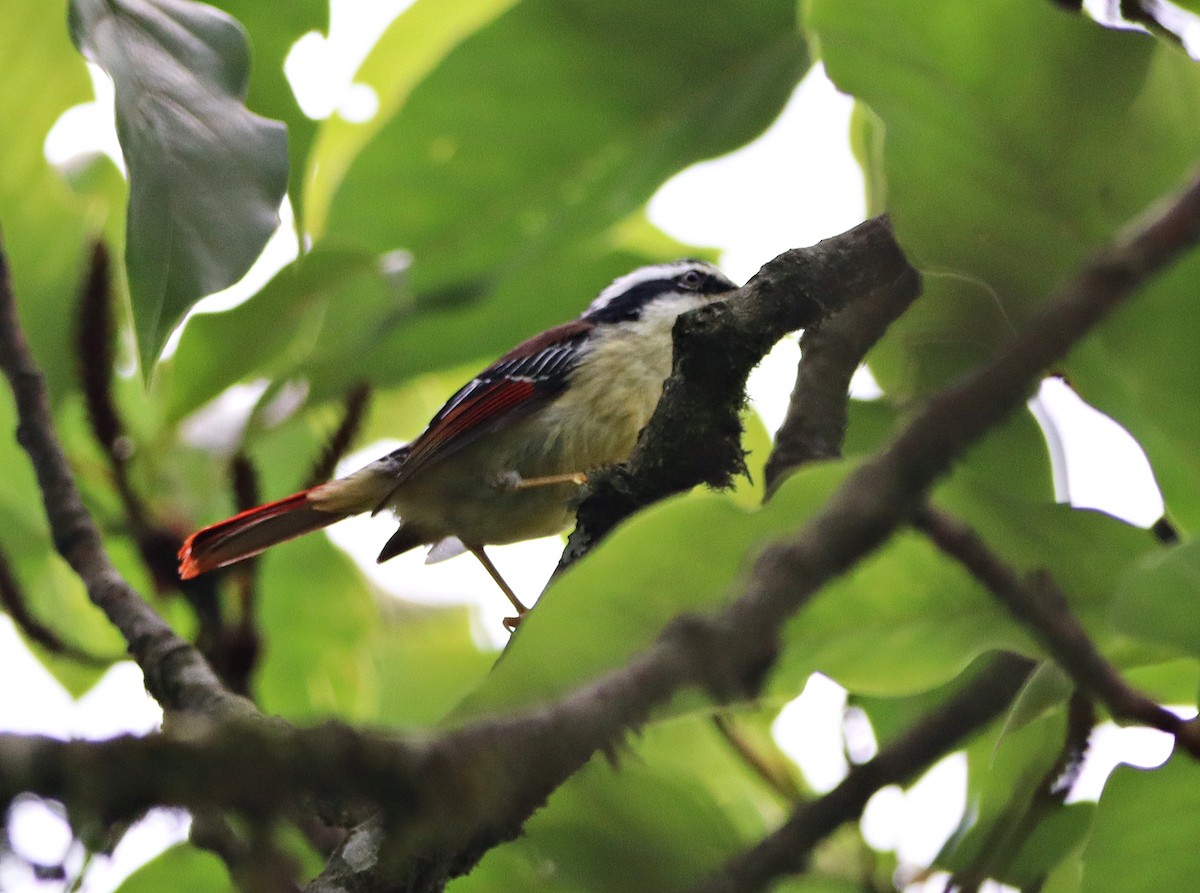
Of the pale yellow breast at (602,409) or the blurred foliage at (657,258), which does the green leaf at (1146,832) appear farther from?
the pale yellow breast at (602,409)

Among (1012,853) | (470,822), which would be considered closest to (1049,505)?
(1012,853)

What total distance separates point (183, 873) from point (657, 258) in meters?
1.97

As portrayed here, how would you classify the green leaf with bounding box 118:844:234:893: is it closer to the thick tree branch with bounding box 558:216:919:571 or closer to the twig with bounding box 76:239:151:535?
the twig with bounding box 76:239:151:535

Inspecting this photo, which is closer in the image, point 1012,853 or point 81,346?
point 1012,853


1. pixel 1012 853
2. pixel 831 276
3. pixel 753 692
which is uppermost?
pixel 831 276

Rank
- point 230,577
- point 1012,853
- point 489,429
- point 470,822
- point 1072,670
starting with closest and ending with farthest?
point 470,822 < point 1072,670 < point 1012,853 < point 230,577 < point 489,429

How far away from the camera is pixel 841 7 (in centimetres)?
186

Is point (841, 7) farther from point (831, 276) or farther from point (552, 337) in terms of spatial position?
point (552, 337)

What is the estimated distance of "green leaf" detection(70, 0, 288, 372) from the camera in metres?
1.97

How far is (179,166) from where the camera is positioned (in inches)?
78.6

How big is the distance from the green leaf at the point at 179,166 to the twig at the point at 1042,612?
1153 mm

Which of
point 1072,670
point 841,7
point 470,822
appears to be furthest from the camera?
point 841,7

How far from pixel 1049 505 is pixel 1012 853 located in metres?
0.64

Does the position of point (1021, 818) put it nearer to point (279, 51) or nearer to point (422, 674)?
point (279, 51)
